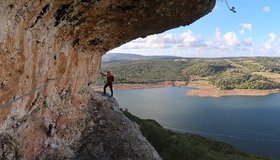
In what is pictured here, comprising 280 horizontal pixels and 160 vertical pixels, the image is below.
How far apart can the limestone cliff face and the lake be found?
52202 mm

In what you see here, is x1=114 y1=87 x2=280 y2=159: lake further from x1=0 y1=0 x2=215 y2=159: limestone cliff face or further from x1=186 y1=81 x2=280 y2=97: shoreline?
x1=0 y1=0 x2=215 y2=159: limestone cliff face

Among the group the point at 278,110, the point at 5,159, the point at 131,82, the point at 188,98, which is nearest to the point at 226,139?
the point at 278,110

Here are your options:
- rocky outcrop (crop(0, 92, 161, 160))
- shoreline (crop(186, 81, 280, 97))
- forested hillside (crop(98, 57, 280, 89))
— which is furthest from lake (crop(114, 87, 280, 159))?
rocky outcrop (crop(0, 92, 161, 160))

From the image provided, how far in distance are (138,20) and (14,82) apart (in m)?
4.17

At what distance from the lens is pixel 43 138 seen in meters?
9.93

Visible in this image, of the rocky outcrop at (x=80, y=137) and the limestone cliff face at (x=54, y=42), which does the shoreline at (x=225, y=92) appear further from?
the limestone cliff face at (x=54, y=42)

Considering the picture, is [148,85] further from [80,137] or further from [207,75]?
[80,137]

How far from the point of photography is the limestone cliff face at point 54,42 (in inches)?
274

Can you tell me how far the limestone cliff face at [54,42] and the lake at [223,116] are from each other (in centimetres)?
5220

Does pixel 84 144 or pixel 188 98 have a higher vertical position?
pixel 84 144

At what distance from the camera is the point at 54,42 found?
29.9 ft

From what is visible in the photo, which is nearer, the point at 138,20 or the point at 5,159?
the point at 5,159

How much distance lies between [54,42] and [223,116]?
78.2m

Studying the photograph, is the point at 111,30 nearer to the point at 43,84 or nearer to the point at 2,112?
the point at 43,84
